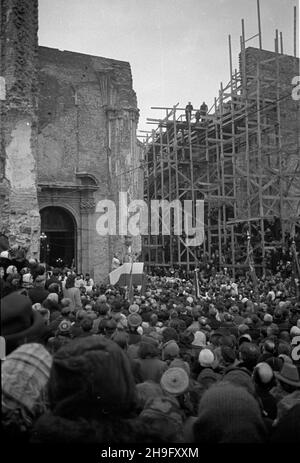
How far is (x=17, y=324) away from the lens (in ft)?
7.79

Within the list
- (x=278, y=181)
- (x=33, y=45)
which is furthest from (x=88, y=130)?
(x=278, y=181)

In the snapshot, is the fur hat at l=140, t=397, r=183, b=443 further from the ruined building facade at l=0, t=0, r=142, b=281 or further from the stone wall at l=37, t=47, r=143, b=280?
the stone wall at l=37, t=47, r=143, b=280

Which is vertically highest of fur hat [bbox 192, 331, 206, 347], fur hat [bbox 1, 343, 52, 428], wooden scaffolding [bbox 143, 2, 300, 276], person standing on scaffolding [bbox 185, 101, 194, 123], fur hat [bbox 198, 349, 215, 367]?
person standing on scaffolding [bbox 185, 101, 194, 123]

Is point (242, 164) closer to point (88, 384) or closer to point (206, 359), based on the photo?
point (206, 359)

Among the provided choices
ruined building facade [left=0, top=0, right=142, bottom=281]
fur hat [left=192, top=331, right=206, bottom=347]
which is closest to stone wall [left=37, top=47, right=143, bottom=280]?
ruined building facade [left=0, top=0, right=142, bottom=281]

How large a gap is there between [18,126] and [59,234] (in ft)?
21.1

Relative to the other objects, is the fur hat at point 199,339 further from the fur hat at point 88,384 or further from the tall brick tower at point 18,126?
the tall brick tower at point 18,126

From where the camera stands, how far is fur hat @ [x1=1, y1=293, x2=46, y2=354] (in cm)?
234

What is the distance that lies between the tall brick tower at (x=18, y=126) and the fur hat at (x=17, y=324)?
15.3 meters

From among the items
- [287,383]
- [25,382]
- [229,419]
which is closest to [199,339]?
[287,383]

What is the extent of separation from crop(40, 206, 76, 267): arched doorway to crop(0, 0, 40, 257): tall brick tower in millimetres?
4681

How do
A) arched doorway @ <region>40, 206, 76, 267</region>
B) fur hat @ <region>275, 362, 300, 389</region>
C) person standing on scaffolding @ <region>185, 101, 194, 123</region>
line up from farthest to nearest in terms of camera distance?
person standing on scaffolding @ <region>185, 101, 194, 123</region>
arched doorway @ <region>40, 206, 76, 267</region>
fur hat @ <region>275, 362, 300, 389</region>

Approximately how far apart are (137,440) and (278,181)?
2015cm
